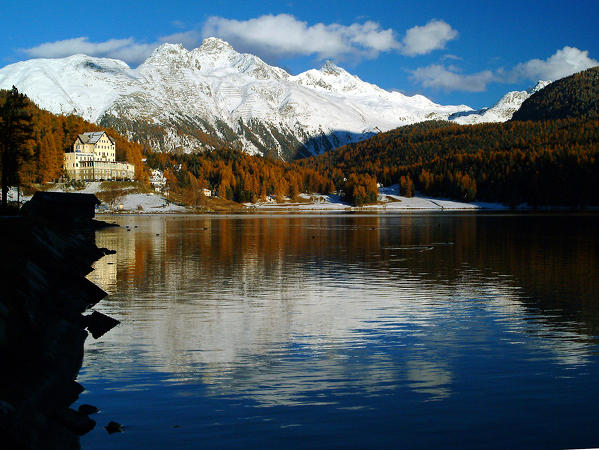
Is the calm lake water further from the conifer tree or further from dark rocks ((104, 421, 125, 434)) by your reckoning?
the conifer tree

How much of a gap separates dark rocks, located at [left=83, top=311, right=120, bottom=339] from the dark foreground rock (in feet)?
0.17

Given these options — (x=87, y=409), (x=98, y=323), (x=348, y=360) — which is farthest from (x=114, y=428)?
(x=98, y=323)

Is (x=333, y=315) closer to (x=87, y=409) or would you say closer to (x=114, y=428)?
(x=87, y=409)

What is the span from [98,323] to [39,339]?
682 cm

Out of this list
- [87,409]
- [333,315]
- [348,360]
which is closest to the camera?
[87,409]

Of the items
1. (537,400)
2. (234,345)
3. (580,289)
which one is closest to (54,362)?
(234,345)

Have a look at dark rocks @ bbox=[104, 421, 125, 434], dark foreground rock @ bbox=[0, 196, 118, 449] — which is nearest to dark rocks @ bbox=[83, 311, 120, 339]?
dark foreground rock @ bbox=[0, 196, 118, 449]

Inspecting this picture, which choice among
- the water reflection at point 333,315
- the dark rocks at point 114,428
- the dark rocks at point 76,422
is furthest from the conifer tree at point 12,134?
the dark rocks at point 114,428

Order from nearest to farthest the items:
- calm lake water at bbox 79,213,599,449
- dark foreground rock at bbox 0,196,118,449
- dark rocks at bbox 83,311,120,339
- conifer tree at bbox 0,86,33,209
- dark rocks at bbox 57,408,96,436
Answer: dark foreground rock at bbox 0,196,118,449, dark rocks at bbox 57,408,96,436, calm lake water at bbox 79,213,599,449, dark rocks at bbox 83,311,120,339, conifer tree at bbox 0,86,33,209

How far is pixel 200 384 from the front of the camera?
21.7 m

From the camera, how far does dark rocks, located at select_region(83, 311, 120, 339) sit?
98.9 ft

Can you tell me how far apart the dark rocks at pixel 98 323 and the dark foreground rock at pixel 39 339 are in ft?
0.17

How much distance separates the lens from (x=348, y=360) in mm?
24891

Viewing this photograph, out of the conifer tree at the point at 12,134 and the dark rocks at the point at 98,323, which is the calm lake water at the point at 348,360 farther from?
the conifer tree at the point at 12,134
